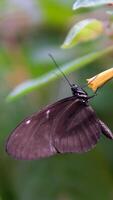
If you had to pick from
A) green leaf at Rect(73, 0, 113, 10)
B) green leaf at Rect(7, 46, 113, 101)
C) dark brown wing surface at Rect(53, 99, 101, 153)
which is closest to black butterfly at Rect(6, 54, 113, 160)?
dark brown wing surface at Rect(53, 99, 101, 153)

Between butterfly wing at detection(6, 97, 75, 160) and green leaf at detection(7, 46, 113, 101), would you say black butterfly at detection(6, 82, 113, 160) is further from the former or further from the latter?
green leaf at detection(7, 46, 113, 101)

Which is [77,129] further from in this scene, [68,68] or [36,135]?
[68,68]

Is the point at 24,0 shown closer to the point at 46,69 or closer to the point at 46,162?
the point at 46,69

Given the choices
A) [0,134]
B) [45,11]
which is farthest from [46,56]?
[0,134]

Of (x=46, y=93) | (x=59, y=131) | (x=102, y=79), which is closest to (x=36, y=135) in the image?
(x=59, y=131)

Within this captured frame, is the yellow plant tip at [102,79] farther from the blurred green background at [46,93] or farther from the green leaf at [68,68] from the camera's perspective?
the blurred green background at [46,93]

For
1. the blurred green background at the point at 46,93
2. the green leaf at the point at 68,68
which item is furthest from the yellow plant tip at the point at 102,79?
the blurred green background at the point at 46,93

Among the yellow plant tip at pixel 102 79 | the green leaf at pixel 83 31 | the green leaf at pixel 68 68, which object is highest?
the green leaf at pixel 83 31
